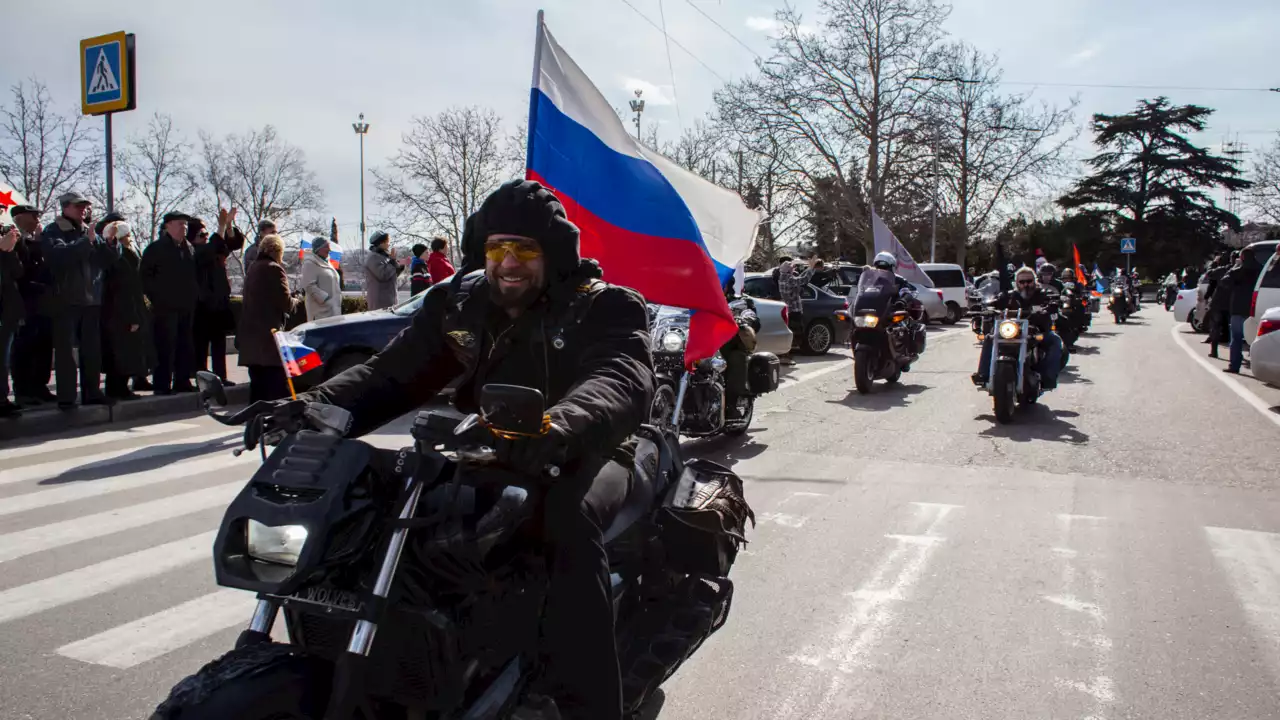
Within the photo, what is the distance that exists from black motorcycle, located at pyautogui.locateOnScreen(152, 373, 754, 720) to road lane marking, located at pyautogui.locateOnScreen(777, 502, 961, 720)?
1425 mm

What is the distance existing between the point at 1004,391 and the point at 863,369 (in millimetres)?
2543

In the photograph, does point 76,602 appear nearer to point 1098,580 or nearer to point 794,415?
point 1098,580

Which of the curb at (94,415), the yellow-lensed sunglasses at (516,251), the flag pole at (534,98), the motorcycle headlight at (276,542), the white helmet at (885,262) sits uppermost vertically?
the flag pole at (534,98)

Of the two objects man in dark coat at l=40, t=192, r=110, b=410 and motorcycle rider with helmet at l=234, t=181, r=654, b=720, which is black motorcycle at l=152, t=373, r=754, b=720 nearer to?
motorcycle rider with helmet at l=234, t=181, r=654, b=720

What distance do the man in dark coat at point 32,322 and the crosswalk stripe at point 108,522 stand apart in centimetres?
390

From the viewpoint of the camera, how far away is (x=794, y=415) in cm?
1059

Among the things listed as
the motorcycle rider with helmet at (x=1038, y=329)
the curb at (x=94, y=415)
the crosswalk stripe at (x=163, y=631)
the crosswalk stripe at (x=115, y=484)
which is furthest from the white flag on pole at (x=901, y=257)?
the crosswalk stripe at (x=163, y=631)

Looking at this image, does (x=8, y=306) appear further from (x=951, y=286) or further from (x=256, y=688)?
(x=951, y=286)

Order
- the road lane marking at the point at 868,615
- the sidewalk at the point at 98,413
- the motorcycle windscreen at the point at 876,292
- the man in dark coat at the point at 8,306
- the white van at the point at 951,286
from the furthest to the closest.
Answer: the white van at the point at 951,286, the motorcycle windscreen at the point at 876,292, the sidewalk at the point at 98,413, the man in dark coat at the point at 8,306, the road lane marking at the point at 868,615

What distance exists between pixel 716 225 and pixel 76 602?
4.18m

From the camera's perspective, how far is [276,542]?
2.10m

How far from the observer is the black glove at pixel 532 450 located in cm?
221

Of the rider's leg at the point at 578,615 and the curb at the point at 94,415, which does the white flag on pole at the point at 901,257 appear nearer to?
the curb at the point at 94,415

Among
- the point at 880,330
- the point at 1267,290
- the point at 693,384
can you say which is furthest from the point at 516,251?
the point at 1267,290
